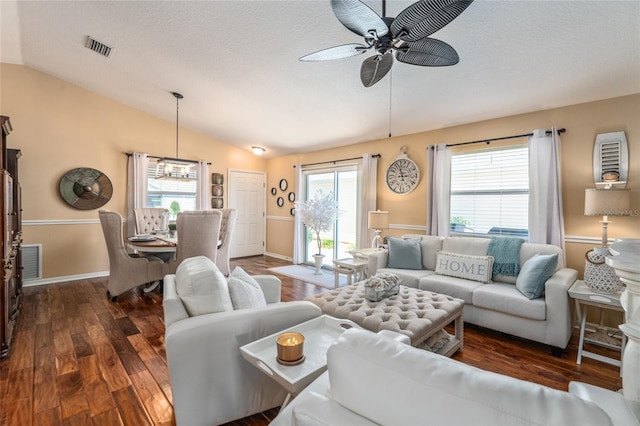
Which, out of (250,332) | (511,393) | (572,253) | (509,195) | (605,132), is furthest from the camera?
(509,195)

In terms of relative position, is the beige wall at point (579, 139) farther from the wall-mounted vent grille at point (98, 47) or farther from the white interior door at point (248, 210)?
the wall-mounted vent grille at point (98, 47)

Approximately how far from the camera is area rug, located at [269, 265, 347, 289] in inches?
186

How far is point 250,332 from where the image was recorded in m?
1.55

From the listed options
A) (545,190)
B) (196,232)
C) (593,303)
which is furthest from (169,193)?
(593,303)

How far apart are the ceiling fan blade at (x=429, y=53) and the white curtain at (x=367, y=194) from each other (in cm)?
291

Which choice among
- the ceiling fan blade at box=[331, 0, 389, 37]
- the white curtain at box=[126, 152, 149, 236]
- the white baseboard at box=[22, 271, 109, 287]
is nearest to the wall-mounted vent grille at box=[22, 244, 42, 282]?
the white baseboard at box=[22, 271, 109, 287]

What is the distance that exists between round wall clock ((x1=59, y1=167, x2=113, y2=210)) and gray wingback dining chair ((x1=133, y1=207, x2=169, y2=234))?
57 centimetres

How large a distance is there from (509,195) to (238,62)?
11.9 ft

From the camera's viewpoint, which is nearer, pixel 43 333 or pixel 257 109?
pixel 43 333

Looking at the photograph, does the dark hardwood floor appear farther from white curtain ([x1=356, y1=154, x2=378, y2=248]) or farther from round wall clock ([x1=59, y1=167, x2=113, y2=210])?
white curtain ([x1=356, y1=154, x2=378, y2=248])

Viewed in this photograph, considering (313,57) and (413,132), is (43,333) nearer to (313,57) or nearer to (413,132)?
(313,57)

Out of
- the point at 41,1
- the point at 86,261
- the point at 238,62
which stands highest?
the point at 41,1

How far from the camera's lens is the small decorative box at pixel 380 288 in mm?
2383

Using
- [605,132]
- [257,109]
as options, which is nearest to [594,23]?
[605,132]
